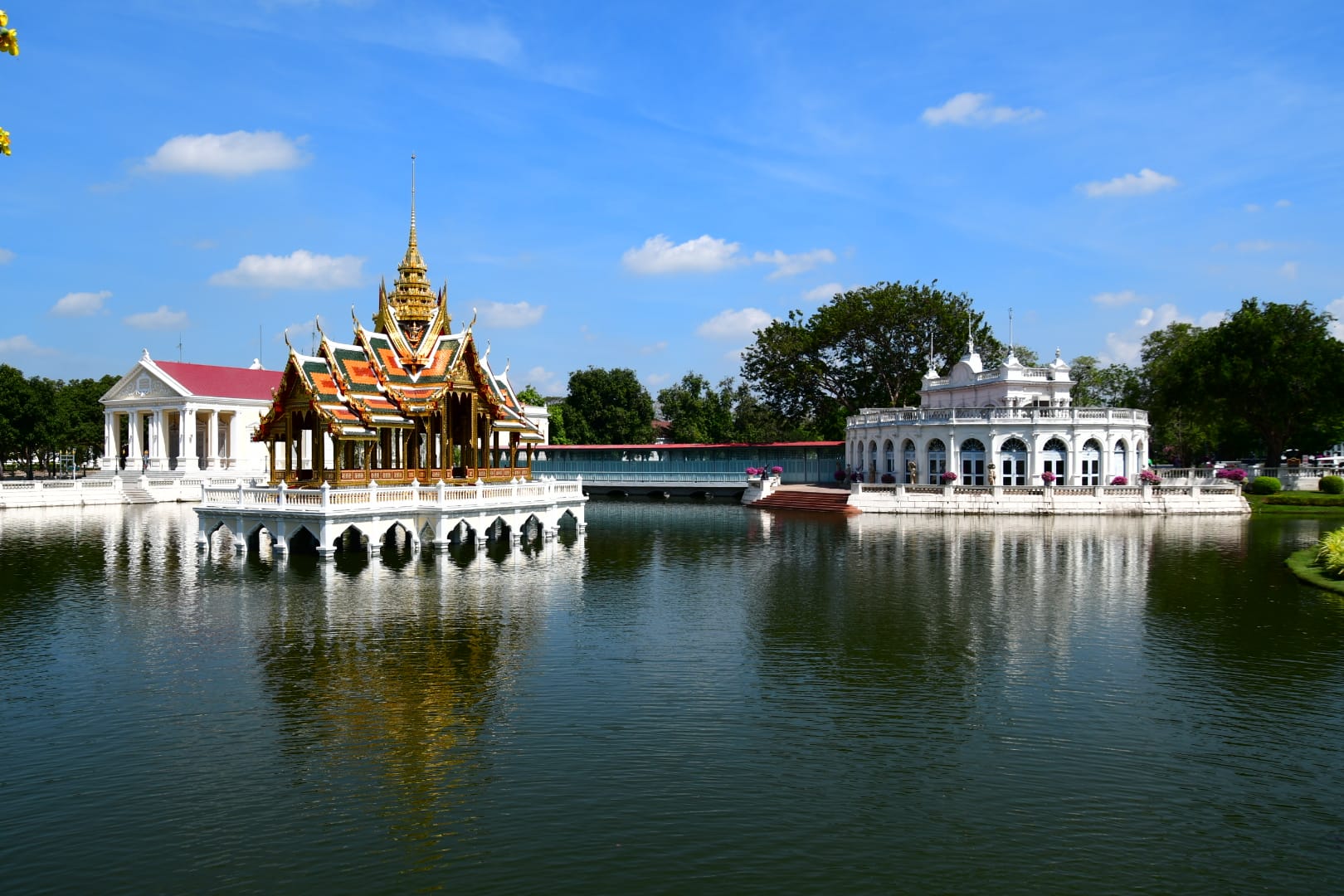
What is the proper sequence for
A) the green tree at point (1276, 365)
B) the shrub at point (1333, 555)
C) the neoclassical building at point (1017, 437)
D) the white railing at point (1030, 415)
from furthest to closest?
1. the green tree at point (1276, 365)
2. the neoclassical building at point (1017, 437)
3. the white railing at point (1030, 415)
4. the shrub at point (1333, 555)

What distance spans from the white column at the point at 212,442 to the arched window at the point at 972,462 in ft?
175

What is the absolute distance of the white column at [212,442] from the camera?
71938 millimetres

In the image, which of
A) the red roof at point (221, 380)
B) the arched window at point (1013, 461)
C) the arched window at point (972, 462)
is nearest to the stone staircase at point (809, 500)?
the arched window at point (972, 462)

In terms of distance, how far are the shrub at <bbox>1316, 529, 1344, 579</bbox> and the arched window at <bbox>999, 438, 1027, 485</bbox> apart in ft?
79.0

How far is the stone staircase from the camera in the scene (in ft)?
171

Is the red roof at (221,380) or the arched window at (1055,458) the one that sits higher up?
the red roof at (221,380)

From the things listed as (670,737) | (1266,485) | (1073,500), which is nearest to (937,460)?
(1073,500)

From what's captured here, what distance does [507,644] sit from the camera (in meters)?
18.8

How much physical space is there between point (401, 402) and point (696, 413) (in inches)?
2204

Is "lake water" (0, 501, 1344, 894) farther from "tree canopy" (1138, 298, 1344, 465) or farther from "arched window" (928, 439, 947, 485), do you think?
"tree canopy" (1138, 298, 1344, 465)

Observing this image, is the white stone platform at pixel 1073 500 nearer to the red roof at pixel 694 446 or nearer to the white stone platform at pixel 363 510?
the red roof at pixel 694 446

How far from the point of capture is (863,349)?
7144 cm

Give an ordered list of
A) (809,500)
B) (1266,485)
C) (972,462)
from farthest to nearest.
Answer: (1266,485), (809,500), (972,462)

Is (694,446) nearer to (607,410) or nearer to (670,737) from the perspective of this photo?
(607,410)
